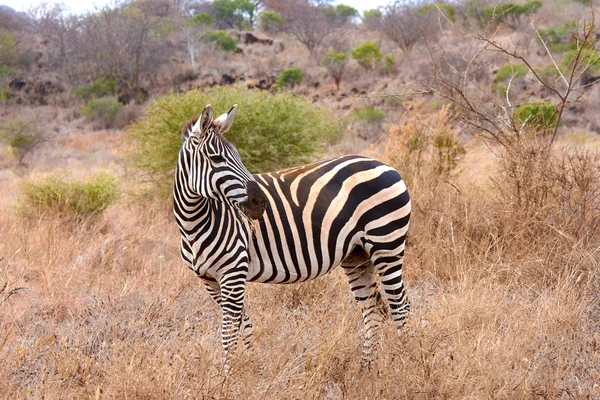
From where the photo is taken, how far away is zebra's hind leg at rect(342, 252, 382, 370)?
4.12m

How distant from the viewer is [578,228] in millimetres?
5402

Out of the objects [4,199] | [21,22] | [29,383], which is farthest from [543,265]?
[21,22]

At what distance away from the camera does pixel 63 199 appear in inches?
315

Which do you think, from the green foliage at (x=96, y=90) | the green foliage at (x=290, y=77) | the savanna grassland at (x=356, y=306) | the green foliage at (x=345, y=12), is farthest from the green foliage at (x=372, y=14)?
the savanna grassland at (x=356, y=306)

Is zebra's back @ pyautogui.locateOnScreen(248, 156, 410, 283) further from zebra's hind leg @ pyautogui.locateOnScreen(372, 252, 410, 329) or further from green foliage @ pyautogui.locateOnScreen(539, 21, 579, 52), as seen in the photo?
green foliage @ pyautogui.locateOnScreen(539, 21, 579, 52)

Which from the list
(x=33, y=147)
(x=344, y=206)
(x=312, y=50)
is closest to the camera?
(x=344, y=206)

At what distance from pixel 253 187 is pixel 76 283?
2815mm

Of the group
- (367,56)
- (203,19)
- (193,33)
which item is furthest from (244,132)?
(203,19)

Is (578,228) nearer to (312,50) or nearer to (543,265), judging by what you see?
(543,265)

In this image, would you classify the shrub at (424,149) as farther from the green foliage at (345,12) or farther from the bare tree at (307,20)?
the green foliage at (345,12)

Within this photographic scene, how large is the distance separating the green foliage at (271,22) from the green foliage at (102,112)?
746 inches

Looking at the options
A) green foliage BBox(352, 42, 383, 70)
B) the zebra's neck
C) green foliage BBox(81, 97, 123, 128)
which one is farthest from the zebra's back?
green foliage BBox(352, 42, 383, 70)

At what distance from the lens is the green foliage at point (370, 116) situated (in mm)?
20062

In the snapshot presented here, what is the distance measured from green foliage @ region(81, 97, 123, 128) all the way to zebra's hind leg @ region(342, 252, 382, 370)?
75.5ft
